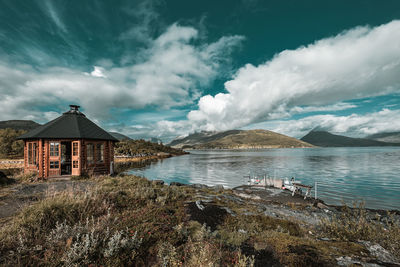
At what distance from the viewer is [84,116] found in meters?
23.6

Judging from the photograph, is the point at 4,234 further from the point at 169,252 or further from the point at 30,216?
the point at 169,252

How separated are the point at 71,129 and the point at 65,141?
154 cm

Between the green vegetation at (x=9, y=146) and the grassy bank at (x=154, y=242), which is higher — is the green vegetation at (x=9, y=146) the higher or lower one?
the higher one

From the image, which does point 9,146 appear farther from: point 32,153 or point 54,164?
point 54,164

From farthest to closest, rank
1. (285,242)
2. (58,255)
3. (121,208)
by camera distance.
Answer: (121,208) < (285,242) < (58,255)

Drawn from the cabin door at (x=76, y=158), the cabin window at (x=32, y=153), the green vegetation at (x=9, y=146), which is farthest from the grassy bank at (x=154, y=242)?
the green vegetation at (x=9, y=146)

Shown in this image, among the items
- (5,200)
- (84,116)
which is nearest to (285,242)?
(5,200)

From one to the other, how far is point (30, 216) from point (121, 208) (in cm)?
372

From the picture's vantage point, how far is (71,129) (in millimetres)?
19828

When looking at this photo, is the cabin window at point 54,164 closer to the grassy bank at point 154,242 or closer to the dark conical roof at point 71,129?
the dark conical roof at point 71,129

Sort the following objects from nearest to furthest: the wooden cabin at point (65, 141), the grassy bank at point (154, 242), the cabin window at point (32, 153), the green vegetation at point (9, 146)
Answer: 1. the grassy bank at point (154, 242)
2. the wooden cabin at point (65, 141)
3. the cabin window at point (32, 153)
4. the green vegetation at point (9, 146)

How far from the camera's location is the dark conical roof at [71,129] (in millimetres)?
18625

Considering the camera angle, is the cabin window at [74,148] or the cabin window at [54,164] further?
the cabin window at [74,148]

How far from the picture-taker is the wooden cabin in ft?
60.8
